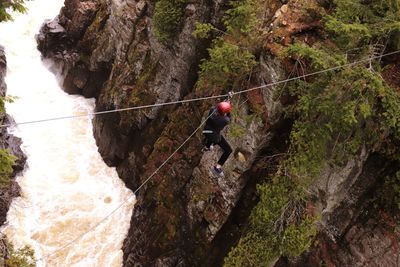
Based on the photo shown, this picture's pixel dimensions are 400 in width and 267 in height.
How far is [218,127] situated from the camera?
9.77 metres

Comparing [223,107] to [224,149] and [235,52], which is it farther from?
[235,52]

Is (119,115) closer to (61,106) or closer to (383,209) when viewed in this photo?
(61,106)

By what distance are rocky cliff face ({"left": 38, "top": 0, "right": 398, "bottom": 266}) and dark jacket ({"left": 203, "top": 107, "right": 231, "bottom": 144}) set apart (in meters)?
1.06

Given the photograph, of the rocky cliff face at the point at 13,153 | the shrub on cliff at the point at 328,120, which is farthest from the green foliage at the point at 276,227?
the rocky cliff face at the point at 13,153

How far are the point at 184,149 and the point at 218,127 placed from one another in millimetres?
4340

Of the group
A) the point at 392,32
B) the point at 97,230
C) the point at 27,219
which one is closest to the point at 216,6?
the point at 392,32

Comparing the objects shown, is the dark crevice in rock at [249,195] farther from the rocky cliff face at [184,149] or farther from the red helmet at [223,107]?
the red helmet at [223,107]

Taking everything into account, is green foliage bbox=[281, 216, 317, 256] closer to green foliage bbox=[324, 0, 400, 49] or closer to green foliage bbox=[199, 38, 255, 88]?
green foliage bbox=[199, 38, 255, 88]

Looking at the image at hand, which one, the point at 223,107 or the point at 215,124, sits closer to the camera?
the point at 223,107

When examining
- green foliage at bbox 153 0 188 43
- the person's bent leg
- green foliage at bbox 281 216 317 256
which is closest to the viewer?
green foliage at bbox 281 216 317 256

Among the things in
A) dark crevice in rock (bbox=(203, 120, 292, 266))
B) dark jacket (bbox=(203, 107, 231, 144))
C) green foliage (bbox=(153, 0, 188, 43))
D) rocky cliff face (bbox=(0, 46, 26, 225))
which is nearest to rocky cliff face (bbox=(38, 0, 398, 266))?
dark crevice in rock (bbox=(203, 120, 292, 266))

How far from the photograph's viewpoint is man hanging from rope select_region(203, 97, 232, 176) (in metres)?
9.25

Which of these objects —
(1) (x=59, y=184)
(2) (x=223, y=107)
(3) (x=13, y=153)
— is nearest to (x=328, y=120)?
(2) (x=223, y=107)

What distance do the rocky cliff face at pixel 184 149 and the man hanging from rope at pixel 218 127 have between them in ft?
1.63
